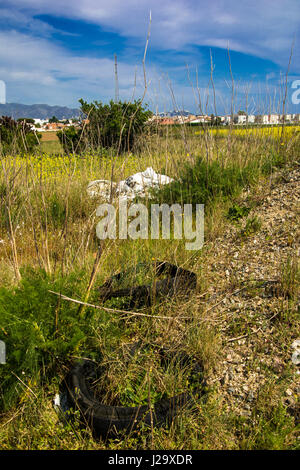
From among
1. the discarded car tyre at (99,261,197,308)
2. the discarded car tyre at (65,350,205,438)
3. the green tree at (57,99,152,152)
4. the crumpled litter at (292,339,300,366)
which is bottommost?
the discarded car tyre at (65,350,205,438)

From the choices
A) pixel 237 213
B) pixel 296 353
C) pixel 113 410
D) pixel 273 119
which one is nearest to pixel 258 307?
pixel 296 353

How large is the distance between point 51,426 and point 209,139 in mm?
4569

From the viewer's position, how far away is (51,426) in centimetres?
160

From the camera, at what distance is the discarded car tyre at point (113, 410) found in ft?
5.10

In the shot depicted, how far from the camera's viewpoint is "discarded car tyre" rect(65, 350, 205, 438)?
1.55m

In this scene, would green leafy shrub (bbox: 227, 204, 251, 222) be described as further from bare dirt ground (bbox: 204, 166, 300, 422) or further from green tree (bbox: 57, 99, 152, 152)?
green tree (bbox: 57, 99, 152, 152)

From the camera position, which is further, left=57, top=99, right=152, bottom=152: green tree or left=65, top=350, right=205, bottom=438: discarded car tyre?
left=57, top=99, right=152, bottom=152: green tree

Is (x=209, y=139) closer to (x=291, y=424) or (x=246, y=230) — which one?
(x=246, y=230)

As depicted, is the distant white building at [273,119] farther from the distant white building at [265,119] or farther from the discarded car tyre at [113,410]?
the discarded car tyre at [113,410]

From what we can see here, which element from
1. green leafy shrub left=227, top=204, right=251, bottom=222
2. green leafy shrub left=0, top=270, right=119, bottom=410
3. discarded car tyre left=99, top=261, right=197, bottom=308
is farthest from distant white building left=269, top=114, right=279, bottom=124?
green leafy shrub left=0, top=270, right=119, bottom=410

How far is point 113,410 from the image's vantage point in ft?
5.26

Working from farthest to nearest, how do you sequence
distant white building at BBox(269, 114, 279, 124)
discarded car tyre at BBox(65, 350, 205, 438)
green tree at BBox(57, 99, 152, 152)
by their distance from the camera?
distant white building at BBox(269, 114, 279, 124), green tree at BBox(57, 99, 152, 152), discarded car tyre at BBox(65, 350, 205, 438)

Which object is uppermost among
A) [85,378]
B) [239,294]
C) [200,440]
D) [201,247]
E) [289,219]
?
[289,219]

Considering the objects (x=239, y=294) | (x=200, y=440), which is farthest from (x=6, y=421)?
(x=239, y=294)
